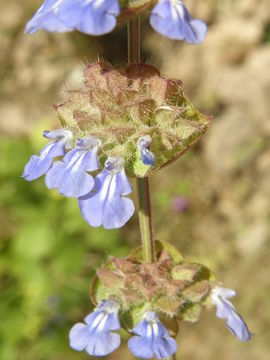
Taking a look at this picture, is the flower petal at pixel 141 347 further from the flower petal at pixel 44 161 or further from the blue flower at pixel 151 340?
the flower petal at pixel 44 161

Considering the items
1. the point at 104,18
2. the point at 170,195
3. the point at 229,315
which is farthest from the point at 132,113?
the point at 170,195

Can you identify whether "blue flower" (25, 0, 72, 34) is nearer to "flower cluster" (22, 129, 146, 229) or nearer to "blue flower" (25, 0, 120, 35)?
"blue flower" (25, 0, 120, 35)

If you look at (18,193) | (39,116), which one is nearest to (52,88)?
(39,116)

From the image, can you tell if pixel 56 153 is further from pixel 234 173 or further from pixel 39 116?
pixel 39 116

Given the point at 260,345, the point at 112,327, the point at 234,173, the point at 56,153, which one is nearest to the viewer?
the point at 56,153

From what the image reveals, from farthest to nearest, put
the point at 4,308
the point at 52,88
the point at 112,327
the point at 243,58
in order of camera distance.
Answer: the point at 52,88 → the point at 243,58 → the point at 4,308 → the point at 112,327

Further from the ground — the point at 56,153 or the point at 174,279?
the point at 56,153

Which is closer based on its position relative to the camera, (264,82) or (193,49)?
(264,82)

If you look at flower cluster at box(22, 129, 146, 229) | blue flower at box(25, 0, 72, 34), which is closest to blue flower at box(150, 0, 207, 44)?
blue flower at box(25, 0, 72, 34)

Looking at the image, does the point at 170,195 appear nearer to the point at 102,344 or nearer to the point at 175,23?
the point at 102,344
